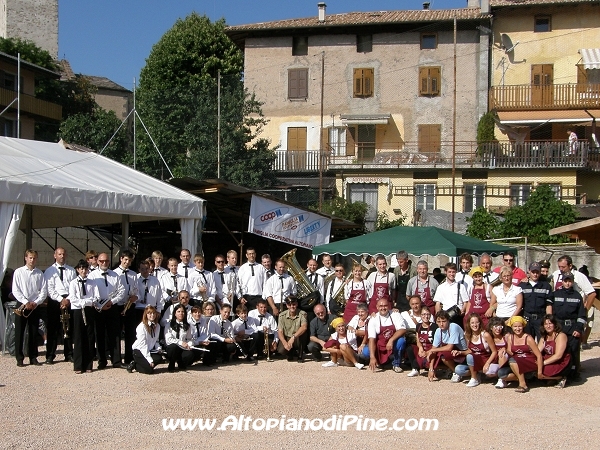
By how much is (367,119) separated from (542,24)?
28.0 feet

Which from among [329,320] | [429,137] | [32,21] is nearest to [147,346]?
[329,320]

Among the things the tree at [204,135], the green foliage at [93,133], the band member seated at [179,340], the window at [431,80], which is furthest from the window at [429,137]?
the band member seated at [179,340]

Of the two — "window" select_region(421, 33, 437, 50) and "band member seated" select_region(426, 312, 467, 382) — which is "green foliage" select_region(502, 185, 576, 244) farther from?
"band member seated" select_region(426, 312, 467, 382)

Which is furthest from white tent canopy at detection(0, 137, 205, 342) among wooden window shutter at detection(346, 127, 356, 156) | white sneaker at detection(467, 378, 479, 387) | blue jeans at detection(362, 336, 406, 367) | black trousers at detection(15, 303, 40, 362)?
wooden window shutter at detection(346, 127, 356, 156)

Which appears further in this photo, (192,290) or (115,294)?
(192,290)

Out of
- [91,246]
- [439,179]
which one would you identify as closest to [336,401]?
[91,246]

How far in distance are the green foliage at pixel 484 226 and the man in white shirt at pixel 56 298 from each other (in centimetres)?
1633

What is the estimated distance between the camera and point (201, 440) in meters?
7.57

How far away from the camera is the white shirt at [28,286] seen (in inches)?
458

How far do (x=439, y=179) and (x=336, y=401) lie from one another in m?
24.2

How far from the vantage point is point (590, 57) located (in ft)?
110

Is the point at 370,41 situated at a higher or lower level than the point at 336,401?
higher

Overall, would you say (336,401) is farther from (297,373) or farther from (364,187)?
(364,187)

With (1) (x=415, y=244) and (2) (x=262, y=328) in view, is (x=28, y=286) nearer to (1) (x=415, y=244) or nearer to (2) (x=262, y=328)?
(2) (x=262, y=328)
